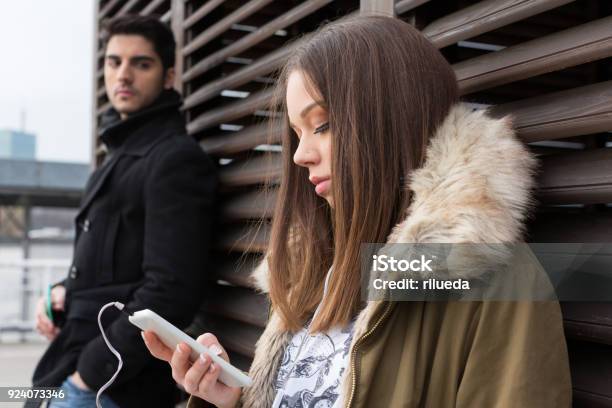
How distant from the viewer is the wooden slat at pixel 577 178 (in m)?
1.30

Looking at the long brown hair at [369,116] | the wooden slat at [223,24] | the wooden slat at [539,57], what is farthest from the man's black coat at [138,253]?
the wooden slat at [539,57]

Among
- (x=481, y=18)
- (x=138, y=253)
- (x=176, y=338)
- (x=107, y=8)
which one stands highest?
(x=107, y=8)

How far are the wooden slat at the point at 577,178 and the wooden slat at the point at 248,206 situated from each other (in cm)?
111

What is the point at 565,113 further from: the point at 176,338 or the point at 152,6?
the point at 152,6

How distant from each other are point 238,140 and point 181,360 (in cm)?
137

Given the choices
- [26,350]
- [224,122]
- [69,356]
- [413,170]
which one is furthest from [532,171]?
[26,350]

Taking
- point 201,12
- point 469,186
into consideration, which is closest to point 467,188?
point 469,186

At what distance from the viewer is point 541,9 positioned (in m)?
1.40

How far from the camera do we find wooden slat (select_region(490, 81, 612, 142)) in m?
1.29

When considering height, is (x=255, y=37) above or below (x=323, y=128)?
above

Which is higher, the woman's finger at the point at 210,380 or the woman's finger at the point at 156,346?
the woman's finger at the point at 156,346

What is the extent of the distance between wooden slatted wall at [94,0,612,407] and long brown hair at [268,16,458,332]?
20 centimetres

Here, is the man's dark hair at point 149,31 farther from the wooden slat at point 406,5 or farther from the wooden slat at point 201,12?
the wooden slat at point 406,5

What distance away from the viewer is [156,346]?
1.54 metres
